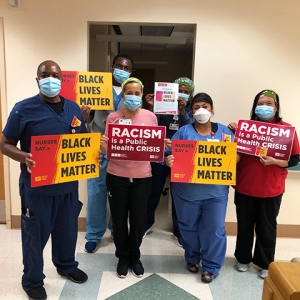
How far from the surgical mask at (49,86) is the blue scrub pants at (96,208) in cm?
105

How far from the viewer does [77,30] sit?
110 inches

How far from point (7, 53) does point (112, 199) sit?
→ 1.88m

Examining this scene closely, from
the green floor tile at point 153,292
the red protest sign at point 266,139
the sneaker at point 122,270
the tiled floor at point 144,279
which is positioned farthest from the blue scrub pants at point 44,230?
the red protest sign at point 266,139

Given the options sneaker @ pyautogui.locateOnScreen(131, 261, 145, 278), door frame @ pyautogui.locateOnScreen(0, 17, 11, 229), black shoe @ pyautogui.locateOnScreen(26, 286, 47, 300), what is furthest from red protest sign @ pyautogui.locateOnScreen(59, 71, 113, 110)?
black shoe @ pyautogui.locateOnScreen(26, 286, 47, 300)

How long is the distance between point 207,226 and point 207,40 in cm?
181

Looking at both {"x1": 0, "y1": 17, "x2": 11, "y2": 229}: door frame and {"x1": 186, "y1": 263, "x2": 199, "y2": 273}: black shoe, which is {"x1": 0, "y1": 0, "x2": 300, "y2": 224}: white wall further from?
{"x1": 186, "y1": 263, "x2": 199, "y2": 273}: black shoe

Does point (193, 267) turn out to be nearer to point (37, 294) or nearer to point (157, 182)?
point (157, 182)

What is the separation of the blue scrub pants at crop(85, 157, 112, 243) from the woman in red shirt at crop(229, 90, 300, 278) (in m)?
1.21

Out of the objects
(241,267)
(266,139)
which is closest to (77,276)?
(241,267)

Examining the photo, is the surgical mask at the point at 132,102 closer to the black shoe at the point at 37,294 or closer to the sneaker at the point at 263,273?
the black shoe at the point at 37,294

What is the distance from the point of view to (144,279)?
7.24 feet

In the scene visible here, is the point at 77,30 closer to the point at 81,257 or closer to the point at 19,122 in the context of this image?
the point at 19,122

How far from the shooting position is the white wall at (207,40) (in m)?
2.76

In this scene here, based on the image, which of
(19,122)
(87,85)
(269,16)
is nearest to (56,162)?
(19,122)
